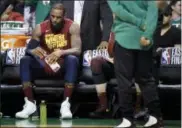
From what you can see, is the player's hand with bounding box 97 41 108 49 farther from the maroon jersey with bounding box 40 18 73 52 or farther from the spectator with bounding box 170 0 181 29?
the spectator with bounding box 170 0 181 29

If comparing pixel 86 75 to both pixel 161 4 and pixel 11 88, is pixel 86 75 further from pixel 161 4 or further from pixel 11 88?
pixel 161 4

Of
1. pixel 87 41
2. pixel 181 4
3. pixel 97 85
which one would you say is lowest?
pixel 97 85

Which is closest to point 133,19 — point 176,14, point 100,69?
point 100,69

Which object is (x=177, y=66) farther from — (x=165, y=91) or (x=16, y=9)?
(x=16, y=9)

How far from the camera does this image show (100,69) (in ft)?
25.1

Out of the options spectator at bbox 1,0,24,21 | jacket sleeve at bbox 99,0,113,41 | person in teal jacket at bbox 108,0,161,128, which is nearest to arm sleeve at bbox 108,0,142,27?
person in teal jacket at bbox 108,0,161,128

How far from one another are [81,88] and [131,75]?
1756 millimetres

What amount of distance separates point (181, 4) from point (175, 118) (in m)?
1.62

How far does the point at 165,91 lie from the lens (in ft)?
25.4

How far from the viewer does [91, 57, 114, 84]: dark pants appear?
302 inches

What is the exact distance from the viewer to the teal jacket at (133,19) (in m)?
6.14

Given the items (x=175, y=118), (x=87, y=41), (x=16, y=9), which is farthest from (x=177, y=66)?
(x=16, y=9)

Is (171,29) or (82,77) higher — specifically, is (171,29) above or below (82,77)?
above

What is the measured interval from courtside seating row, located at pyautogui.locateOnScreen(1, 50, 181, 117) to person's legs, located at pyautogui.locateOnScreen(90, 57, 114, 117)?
0.17 metres
